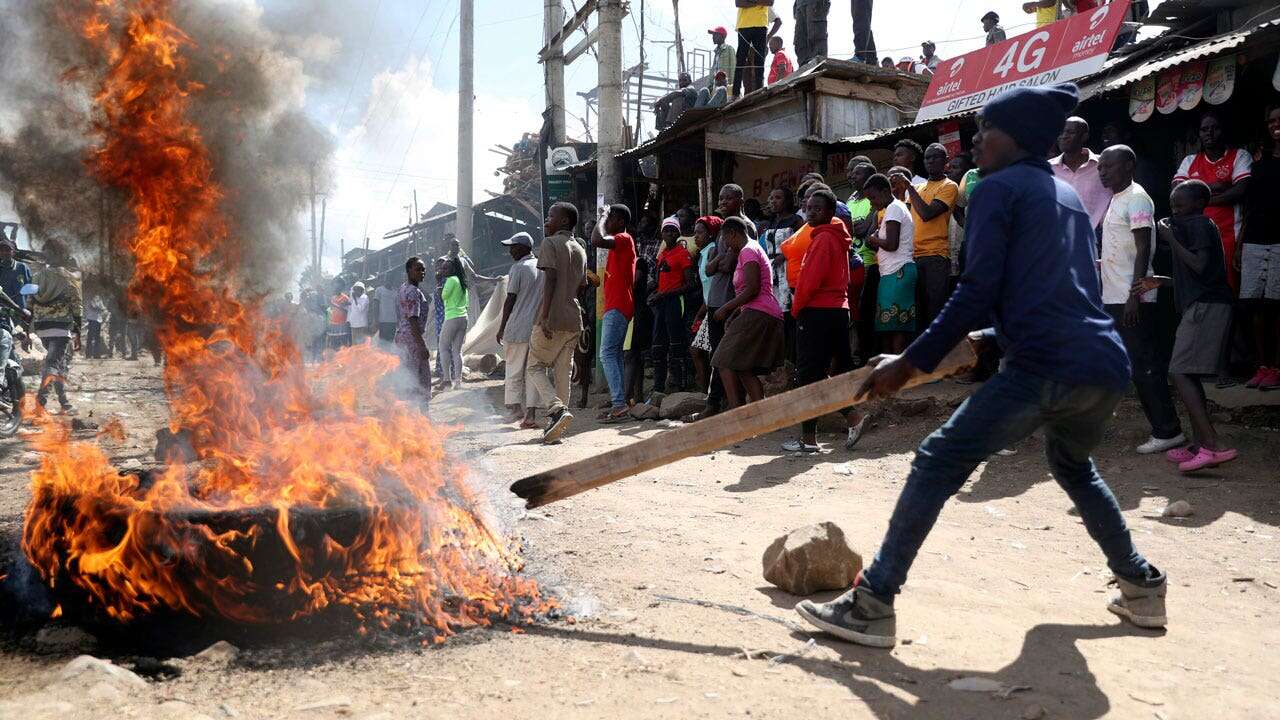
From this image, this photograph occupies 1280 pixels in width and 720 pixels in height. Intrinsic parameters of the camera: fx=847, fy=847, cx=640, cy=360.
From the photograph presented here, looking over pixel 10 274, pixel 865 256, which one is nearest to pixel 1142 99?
pixel 865 256

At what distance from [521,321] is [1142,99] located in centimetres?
642

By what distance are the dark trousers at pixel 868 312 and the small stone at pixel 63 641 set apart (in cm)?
691

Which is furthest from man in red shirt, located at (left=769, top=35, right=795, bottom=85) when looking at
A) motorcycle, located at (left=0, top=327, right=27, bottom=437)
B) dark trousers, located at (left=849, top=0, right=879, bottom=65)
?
motorcycle, located at (left=0, top=327, right=27, bottom=437)

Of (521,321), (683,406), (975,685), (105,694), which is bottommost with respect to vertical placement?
(975,685)

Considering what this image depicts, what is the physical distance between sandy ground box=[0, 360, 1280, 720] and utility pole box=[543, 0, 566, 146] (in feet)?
43.8

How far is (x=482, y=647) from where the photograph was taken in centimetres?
312

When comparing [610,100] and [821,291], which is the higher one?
[610,100]

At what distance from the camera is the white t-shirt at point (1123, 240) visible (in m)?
5.82

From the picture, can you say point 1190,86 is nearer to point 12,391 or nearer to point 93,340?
point 12,391

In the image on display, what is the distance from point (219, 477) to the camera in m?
3.59

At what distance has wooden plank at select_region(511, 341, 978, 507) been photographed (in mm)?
3143

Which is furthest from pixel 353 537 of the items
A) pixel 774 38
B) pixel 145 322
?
pixel 774 38

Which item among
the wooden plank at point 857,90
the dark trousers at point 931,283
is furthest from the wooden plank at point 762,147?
the dark trousers at point 931,283

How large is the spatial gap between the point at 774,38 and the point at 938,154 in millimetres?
7419
